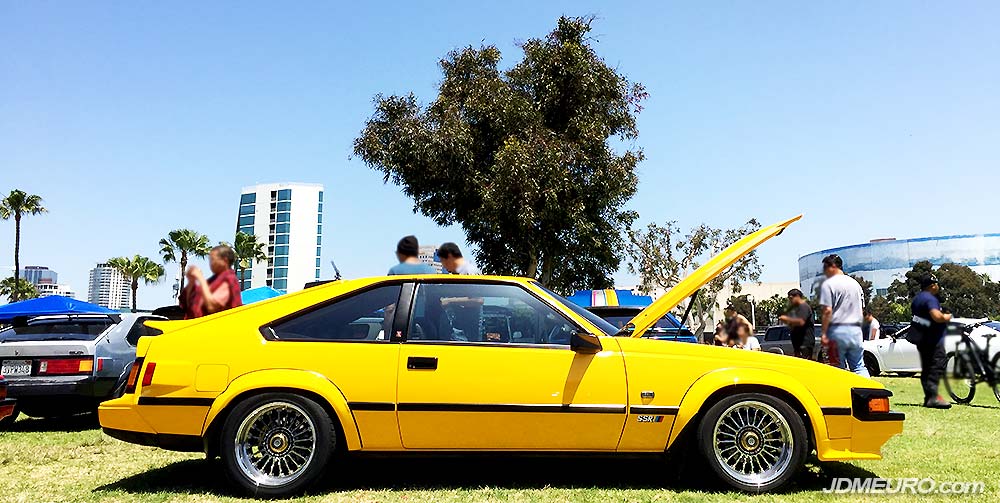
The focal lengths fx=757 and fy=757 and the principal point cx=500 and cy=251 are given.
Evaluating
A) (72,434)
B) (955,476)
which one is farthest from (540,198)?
(955,476)

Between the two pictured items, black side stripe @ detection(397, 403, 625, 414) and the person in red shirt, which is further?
black side stripe @ detection(397, 403, 625, 414)

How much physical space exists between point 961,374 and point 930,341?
7cm

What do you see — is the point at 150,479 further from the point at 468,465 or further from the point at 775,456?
the point at 775,456

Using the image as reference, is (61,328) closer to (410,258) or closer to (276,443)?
(276,443)

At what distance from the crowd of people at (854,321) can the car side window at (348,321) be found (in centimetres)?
348

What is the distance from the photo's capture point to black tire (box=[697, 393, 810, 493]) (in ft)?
14.5

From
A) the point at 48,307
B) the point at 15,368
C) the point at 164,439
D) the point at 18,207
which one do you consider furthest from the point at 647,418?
the point at 18,207

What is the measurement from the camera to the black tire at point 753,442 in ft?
14.5

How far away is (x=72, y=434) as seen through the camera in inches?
309

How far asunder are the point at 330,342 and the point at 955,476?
408 centimetres

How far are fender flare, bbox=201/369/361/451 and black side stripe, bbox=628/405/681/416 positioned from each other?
1649 millimetres

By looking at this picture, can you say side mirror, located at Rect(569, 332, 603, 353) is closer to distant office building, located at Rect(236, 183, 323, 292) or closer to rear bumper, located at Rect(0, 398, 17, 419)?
rear bumper, located at Rect(0, 398, 17, 419)

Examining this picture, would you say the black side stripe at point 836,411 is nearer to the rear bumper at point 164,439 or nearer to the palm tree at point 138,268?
the rear bumper at point 164,439

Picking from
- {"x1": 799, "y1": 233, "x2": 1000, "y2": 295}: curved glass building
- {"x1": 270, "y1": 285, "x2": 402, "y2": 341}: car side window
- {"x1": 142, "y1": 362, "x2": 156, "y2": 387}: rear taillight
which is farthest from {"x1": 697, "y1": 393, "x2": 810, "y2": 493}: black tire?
{"x1": 142, "y1": 362, "x2": 156, "y2": 387}: rear taillight
